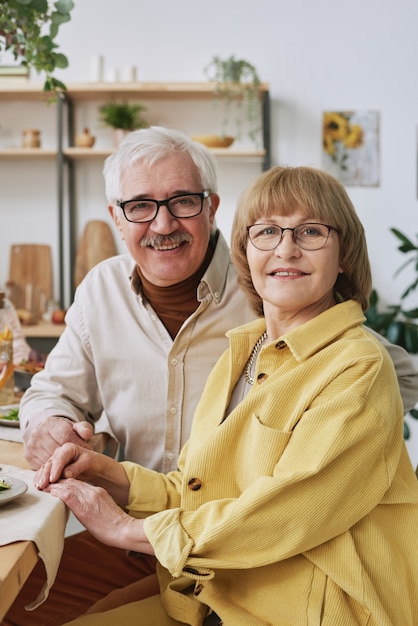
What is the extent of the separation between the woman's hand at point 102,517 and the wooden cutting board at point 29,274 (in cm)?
331

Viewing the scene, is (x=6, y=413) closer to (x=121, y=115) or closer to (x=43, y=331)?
(x=43, y=331)

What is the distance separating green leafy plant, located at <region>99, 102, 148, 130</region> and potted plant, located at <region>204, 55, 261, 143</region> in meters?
0.47

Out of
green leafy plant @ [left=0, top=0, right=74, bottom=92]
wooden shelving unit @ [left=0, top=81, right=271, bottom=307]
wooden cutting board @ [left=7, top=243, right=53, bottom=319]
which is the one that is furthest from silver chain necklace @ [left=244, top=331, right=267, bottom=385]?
wooden cutting board @ [left=7, top=243, right=53, bottom=319]

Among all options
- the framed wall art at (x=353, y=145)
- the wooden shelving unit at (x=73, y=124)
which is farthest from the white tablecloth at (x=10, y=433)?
the framed wall art at (x=353, y=145)

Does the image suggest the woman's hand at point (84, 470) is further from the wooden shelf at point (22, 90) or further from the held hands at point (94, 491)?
the wooden shelf at point (22, 90)

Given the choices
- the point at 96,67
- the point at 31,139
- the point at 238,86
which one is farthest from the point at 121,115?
the point at 238,86

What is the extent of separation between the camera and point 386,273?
4.57 m

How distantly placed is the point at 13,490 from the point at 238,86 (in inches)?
135

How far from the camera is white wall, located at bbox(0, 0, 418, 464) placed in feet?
14.9

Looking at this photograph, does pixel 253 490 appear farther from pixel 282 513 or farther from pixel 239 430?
pixel 239 430

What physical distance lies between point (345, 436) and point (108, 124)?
352cm

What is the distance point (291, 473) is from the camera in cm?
121

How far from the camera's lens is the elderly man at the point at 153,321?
6.22 ft

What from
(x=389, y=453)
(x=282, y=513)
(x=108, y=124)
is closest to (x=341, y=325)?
(x=389, y=453)
